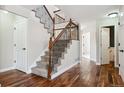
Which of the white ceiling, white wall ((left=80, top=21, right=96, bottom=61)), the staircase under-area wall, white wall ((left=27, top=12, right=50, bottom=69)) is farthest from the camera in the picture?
white wall ((left=80, top=21, right=96, bottom=61))

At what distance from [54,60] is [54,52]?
0.51 meters

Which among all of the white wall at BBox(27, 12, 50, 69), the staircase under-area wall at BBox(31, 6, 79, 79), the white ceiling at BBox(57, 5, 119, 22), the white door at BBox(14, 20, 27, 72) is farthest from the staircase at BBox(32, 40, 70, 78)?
the white ceiling at BBox(57, 5, 119, 22)

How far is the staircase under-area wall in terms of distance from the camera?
3.64 m

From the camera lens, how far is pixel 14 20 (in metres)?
4.64

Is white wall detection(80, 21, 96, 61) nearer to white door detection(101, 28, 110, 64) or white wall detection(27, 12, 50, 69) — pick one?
white door detection(101, 28, 110, 64)

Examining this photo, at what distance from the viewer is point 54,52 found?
4.48 metres

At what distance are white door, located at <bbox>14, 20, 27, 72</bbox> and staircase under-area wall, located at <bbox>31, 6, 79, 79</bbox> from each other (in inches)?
20.3

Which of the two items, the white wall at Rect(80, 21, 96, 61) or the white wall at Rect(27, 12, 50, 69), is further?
the white wall at Rect(80, 21, 96, 61)

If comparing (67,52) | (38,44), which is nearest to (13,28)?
(38,44)

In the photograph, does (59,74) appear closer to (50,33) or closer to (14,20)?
(50,33)

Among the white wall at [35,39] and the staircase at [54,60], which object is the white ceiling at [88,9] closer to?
the white wall at [35,39]

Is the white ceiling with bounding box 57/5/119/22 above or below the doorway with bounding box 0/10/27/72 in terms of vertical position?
above

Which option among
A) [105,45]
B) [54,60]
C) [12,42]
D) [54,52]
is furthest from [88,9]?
[12,42]
